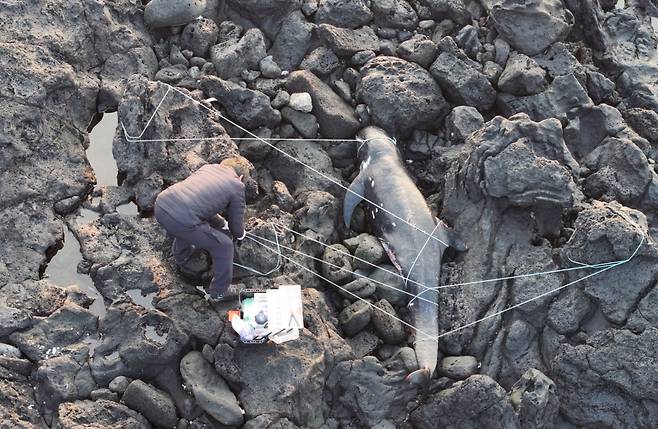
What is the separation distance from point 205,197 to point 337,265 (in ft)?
5.59

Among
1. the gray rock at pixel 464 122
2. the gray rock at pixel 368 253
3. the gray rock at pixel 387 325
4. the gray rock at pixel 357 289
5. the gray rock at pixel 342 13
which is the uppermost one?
the gray rock at pixel 342 13

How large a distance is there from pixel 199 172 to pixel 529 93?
4267 millimetres

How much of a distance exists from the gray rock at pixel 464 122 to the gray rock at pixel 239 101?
216cm

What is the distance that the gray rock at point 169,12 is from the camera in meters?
8.14

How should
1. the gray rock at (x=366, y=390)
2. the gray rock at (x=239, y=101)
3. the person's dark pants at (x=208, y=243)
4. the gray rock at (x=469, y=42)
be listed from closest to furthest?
the person's dark pants at (x=208, y=243) → the gray rock at (x=366, y=390) → the gray rock at (x=239, y=101) → the gray rock at (x=469, y=42)

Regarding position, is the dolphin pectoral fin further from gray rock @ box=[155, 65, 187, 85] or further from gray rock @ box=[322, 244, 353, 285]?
gray rock @ box=[155, 65, 187, 85]

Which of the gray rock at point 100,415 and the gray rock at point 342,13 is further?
the gray rock at point 342,13

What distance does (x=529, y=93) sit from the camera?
8.45 metres

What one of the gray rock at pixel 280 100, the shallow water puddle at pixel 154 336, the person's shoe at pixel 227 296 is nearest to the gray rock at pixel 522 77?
the gray rock at pixel 280 100

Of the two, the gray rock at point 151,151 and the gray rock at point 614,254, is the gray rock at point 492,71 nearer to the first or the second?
the gray rock at point 614,254

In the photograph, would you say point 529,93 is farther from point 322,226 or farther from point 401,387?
point 401,387

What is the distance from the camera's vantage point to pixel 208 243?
20.8ft

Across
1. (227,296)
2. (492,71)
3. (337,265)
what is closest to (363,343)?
(337,265)

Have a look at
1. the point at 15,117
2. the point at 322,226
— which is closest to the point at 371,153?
the point at 322,226
